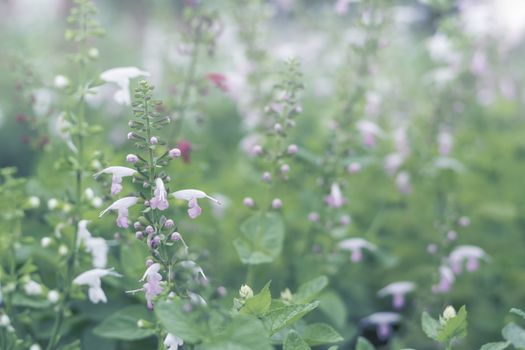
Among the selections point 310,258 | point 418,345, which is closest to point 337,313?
point 310,258

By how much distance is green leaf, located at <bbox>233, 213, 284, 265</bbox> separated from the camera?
2.66 metres

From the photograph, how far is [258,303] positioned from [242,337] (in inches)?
12.9

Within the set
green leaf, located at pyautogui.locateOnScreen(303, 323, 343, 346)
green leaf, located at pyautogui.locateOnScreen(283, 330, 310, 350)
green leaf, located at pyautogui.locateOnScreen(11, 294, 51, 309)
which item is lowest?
green leaf, located at pyautogui.locateOnScreen(11, 294, 51, 309)

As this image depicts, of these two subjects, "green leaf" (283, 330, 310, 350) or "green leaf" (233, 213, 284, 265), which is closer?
"green leaf" (283, 330, 310, 350)

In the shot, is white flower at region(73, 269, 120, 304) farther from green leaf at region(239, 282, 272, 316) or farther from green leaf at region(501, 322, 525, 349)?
green leaf at region(501, 322, 525, 349)

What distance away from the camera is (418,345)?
12.3ft

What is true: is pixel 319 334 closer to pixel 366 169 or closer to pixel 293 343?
pixel 293 343

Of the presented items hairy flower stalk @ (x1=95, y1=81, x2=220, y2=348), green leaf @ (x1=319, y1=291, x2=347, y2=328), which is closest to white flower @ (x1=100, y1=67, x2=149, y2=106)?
hairy flower stalk @ (x1=95, y1=81, x2=220, y2=348)

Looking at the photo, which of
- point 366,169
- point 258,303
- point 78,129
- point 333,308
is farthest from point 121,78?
point 366,169

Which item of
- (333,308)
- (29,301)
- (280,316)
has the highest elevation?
(280,316)

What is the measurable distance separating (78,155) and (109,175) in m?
0.22

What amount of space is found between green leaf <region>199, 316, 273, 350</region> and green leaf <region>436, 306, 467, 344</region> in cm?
68

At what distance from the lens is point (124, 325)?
2.60m

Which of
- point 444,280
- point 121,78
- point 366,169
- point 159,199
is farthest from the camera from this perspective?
point 366,169
